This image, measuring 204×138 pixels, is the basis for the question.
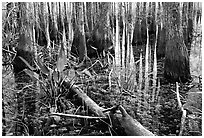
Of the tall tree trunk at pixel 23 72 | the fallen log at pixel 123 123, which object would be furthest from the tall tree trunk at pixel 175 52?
the tall tree trunk at pixel 23 72

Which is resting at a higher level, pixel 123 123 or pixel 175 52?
pixel 175 52

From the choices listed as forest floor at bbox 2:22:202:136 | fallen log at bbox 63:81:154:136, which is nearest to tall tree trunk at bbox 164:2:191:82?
forest floor at bbox 2:22:202:136

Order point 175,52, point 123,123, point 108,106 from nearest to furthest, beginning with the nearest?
point 123,123, point 108,106, point 175,52

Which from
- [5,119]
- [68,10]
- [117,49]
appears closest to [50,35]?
[68,10]

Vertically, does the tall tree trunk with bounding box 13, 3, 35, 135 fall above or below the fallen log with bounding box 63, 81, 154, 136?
above

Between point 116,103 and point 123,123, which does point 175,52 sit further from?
point 123,123

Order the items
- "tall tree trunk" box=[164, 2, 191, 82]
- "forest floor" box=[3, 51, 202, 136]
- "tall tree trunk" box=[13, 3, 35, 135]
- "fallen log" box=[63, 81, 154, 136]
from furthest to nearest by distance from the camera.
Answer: "tall tree trunk" box=[164, 2, 191, 82] → "tall tree trunk" box=[13, 3, 35, 135] → "forest floor" box=[3, 51, 202, 136] → "fallen log" box=[63, 81, 154, 136]

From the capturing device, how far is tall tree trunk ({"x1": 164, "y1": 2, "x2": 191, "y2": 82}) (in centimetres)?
258

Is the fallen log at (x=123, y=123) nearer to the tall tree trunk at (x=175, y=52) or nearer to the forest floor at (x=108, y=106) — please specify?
the forest floor at (x=108, y=106)

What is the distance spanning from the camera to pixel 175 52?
2699 millimetres

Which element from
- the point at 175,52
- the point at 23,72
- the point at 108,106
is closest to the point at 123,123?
the point at 108,106

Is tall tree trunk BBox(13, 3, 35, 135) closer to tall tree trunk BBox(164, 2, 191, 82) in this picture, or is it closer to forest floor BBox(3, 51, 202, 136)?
forest floor BBox(3, 51, 202, 136)

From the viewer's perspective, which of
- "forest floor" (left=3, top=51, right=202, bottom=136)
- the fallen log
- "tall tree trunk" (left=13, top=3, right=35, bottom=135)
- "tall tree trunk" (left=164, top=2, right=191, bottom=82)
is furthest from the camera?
"tall tree trunk" (left=164, top=2, right=191, bottom=82)

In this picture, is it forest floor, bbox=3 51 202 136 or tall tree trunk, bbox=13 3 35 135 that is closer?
forest floor, bbox=3 51 202 136
